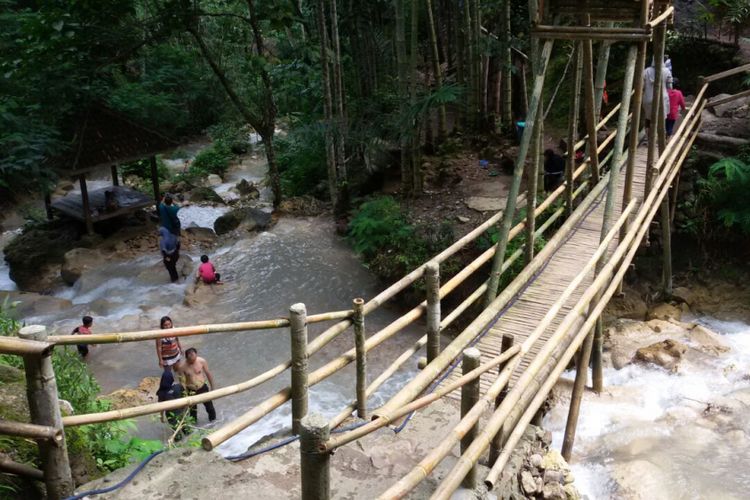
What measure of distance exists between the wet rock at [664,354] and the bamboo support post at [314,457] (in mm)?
6470

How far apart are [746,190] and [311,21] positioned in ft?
→ 31.6

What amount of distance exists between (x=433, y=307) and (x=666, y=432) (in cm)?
379

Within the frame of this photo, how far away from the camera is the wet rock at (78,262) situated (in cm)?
1095

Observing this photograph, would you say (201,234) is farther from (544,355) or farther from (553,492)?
(553,492)

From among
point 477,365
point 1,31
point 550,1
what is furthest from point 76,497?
point 1,31

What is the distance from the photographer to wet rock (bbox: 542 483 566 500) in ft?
12.4

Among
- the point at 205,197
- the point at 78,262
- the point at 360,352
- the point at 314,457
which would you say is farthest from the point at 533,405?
the point at 205,197

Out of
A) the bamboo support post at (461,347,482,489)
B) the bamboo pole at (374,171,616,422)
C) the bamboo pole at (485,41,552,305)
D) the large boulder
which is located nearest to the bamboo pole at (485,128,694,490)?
the bamboo support post at (461,347,482,489)

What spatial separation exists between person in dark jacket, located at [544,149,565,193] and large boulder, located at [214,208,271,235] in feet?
18.3

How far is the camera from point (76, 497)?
2.70 m

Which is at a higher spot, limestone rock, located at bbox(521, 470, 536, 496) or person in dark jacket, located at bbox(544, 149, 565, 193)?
person in dark jacket, located at bbox(544, 149, 565, 193)

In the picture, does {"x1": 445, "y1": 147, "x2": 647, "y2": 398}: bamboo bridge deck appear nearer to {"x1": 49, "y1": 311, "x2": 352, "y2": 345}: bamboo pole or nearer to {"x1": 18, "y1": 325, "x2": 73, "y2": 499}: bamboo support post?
{"x1": 49, "y1": 311, "x2": 352, "y2": 345}: bamboo pole

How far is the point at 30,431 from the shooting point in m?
2.54

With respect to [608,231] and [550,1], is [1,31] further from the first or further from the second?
[608,231]
